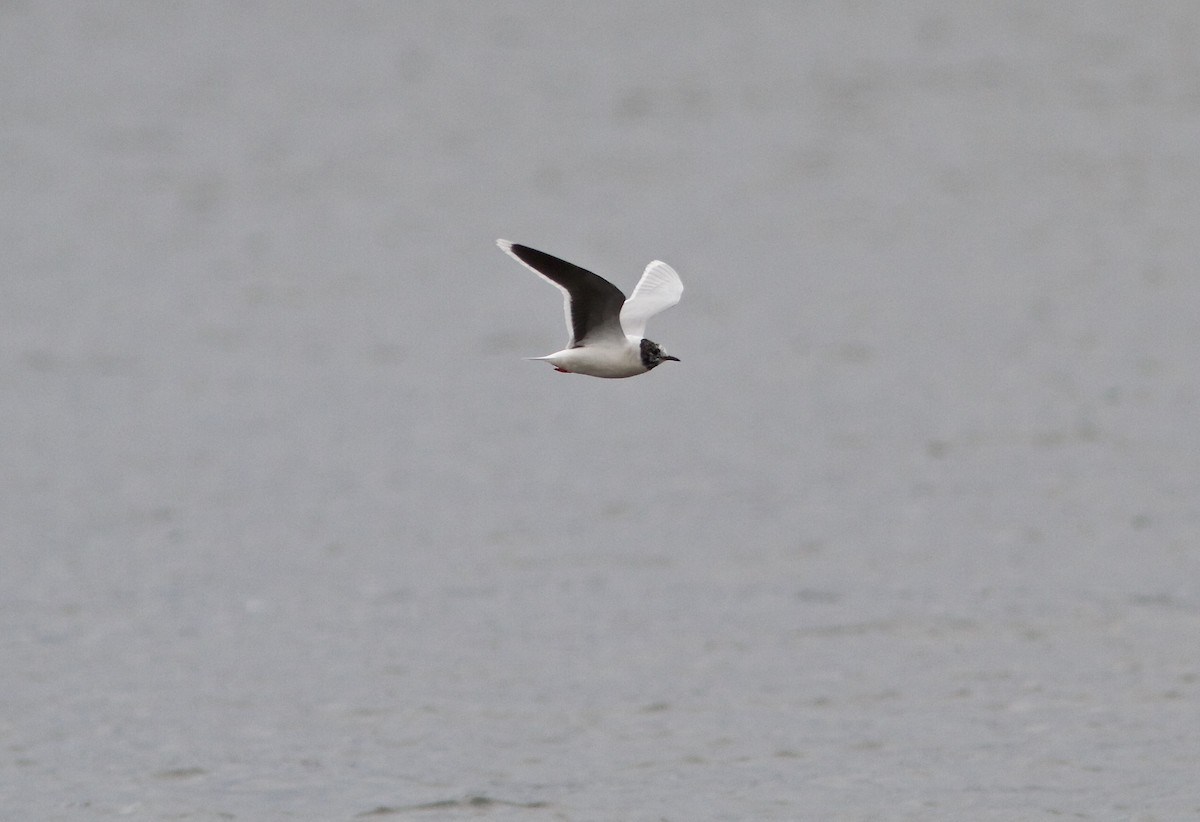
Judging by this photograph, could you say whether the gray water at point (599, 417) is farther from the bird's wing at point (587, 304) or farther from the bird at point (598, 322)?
the bird's wing at point (587, 304)

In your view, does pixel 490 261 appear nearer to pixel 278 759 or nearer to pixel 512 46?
pixel 512 46

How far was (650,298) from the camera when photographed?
452 inches

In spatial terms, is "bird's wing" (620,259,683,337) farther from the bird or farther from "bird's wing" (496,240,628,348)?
"bird's wing" (496,240,628,348)

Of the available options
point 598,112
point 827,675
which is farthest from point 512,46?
point 827,675

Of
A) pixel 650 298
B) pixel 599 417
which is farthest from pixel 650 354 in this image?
pixel 599 417

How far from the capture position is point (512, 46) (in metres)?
46.5

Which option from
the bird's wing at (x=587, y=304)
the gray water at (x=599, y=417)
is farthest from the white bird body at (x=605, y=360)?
the gray water at (x=599, y=417)

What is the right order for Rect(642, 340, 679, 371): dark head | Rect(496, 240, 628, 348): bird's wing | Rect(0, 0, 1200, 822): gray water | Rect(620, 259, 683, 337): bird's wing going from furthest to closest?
Rect(0, 0, 1200, 822): gray water → Rect(620, 259, 683, 337): bird's wing → Rect(496, 240, 628, 348): bird's wing → Rect(642, 340, 679, 371): dark head

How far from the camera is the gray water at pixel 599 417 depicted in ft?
60.4

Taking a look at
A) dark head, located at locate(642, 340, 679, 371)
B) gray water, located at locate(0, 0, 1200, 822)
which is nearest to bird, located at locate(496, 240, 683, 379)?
dark head, located at locate(642, 340, 679, 371)

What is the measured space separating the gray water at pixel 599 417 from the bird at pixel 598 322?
682cm

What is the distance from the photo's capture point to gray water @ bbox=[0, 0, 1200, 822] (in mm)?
18422

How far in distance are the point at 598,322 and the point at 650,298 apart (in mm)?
675

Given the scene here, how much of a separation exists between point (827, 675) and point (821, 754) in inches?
74.0
